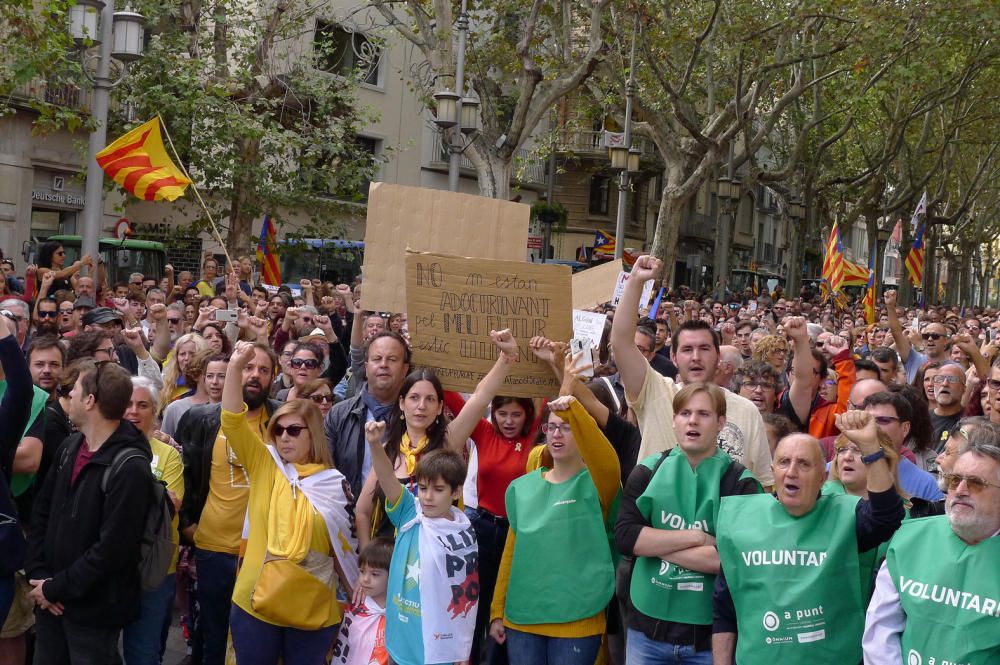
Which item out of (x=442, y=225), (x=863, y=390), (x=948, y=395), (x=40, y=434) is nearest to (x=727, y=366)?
(x=948, y=395)

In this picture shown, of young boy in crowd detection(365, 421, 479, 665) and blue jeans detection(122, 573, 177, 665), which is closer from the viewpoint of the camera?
young boy in crowd detection(365, 421, 479, 665)

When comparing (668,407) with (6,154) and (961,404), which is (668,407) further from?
(6,154)

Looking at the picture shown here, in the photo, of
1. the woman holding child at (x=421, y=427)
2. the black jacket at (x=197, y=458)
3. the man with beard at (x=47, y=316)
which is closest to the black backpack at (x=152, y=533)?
the black jacket at (x=197, y=458)

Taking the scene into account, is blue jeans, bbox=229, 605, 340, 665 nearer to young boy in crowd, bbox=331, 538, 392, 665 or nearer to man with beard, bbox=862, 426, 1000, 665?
young boy in crowd, bbox=331, 538, 392, 665

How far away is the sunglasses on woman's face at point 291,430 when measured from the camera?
16.9 ft

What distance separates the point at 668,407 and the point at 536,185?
1323 inches

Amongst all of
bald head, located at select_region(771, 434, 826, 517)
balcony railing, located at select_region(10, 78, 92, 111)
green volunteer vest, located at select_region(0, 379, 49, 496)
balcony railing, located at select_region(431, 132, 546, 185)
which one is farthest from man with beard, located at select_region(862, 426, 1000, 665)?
balcony railing, located at select_region(431, 132, 546, 185)

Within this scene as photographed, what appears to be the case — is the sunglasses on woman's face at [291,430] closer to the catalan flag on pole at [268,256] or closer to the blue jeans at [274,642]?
the blue jeans at [274,642]

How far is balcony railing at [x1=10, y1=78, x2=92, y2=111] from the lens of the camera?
71.1 feet

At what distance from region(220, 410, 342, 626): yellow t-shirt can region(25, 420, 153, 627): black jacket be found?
0.40 metres

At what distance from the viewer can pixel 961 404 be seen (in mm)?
7375

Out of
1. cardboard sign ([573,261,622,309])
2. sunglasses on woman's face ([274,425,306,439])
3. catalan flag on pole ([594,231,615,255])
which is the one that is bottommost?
sunglasses on woman's face ([274,425,306,439])

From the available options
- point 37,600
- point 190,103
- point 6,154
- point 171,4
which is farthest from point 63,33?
point 37,600

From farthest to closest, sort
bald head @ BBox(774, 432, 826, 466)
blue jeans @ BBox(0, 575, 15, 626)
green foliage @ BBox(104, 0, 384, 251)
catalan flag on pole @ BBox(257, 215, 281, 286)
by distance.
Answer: catalan flag on pole @ BBox(257, 215, 281, 286)
green foliage @ BBox(104, 0, 384, 251)
blue jeans @ BBox(0, 575, 15, 626)
bald head @ BBox(774, 432, 826, 466)
